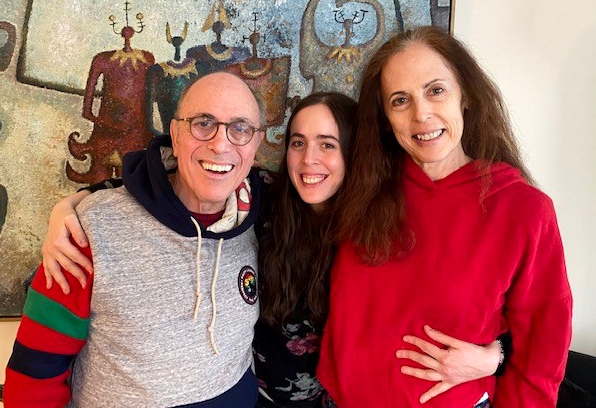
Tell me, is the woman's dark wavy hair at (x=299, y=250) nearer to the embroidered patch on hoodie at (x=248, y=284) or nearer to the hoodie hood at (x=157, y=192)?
the embroidered patch on hoodie at (x=248, y=284)

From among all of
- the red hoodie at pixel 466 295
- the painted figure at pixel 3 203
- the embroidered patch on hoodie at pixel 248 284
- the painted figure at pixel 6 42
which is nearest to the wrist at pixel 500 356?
the red hoodie at pixel 466 295

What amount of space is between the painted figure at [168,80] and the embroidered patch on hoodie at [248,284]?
0.66m

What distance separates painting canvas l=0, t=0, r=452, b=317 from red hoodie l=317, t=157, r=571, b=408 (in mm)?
638

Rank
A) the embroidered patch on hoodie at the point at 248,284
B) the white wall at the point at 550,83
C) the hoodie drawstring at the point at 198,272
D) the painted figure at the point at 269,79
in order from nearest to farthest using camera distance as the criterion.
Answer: the hoodie drawstring at the point at 198,272 → the embroidered patch on hoodie at the point at 248,284 → the painted figure at the point at 269,79 → the white wall at the point at 550,83

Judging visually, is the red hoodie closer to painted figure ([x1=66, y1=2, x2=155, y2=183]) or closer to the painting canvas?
the painting canvas

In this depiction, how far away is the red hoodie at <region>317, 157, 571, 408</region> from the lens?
3.69 ft

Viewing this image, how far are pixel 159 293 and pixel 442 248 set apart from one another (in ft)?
2.74

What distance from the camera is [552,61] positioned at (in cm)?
164

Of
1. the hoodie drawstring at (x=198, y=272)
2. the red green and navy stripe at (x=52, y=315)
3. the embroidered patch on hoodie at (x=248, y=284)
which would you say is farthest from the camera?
the embroidered patch on hoodie at (x=248, y=284)

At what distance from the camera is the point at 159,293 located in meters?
1.14

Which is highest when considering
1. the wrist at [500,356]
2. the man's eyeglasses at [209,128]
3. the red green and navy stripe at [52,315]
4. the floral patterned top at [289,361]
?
the man's eyeglasses at [209,128]

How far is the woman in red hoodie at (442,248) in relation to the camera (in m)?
1.13

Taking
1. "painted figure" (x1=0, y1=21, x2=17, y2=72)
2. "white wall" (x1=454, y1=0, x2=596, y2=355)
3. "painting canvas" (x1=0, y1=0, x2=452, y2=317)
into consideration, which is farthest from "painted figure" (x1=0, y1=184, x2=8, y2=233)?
"white wall" (x1=454, y1=0, x2=596, y2=355)

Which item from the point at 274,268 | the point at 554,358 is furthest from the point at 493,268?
the point at 274,268
